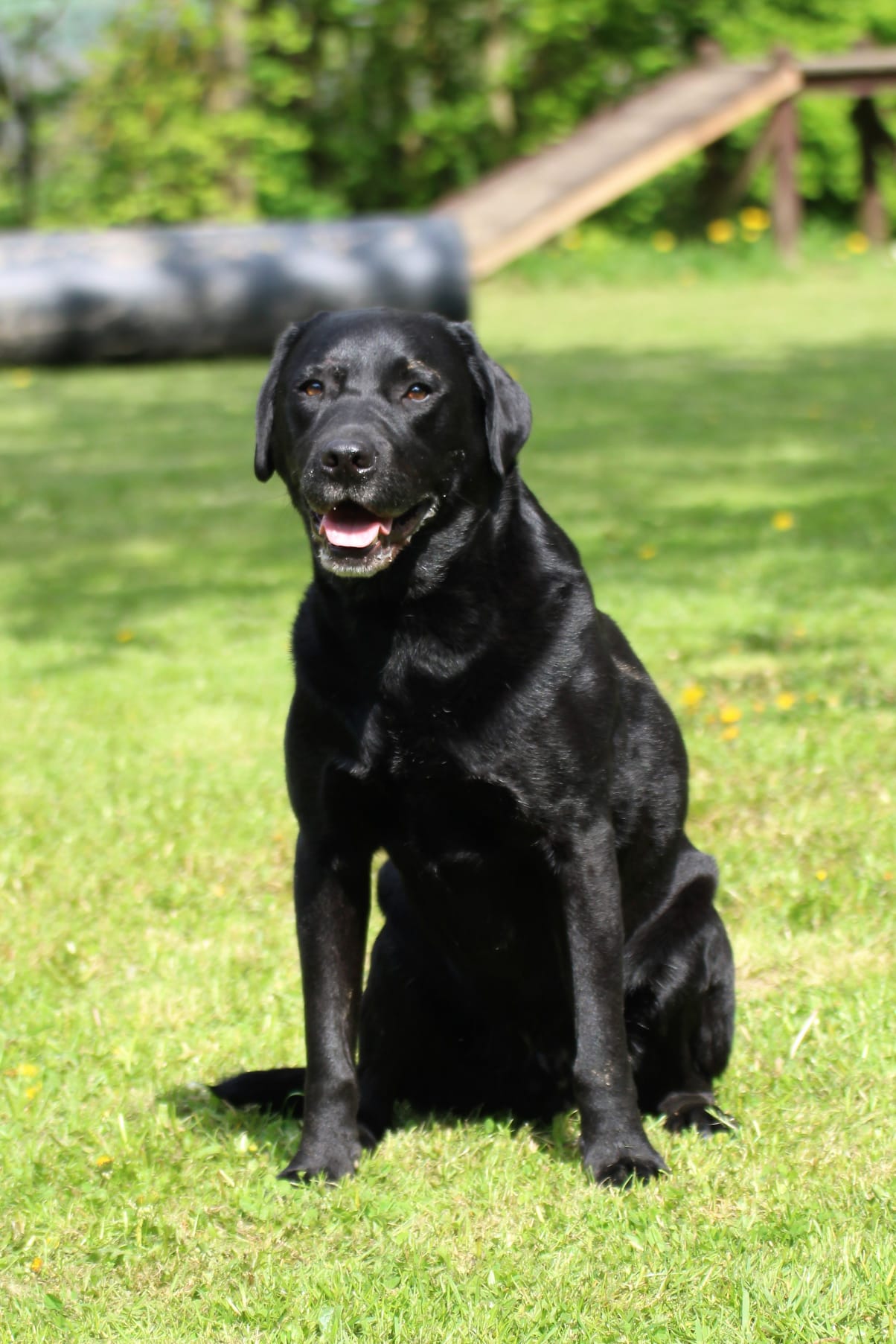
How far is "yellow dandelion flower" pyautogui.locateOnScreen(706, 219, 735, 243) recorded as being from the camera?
2217 centimetres

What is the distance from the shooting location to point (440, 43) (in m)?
23.9

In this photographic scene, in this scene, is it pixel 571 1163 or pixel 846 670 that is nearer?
pixel 571 1163

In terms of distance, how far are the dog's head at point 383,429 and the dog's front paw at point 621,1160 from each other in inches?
44.6

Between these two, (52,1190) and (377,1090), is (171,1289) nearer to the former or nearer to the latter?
(52,1190)

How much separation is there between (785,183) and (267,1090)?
1985 cm

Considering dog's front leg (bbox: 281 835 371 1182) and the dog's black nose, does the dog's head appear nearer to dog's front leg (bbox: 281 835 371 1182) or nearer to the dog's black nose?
the dog's black nose

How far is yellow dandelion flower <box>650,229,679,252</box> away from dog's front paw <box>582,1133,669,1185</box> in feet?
65.9

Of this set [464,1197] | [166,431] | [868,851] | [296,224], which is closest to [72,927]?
[464,1197]

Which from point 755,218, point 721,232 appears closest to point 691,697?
point 721,232

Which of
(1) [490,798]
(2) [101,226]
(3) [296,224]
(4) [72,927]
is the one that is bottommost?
(2) [101,226]

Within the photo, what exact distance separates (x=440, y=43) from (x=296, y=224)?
918cm

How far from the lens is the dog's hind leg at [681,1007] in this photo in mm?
3322

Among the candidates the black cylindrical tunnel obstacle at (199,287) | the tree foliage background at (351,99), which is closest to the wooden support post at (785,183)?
the tree foliage background at (351,99)

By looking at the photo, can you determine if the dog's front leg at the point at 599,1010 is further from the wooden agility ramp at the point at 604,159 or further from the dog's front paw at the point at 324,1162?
the wooden agility ramp at the point at 604,159
